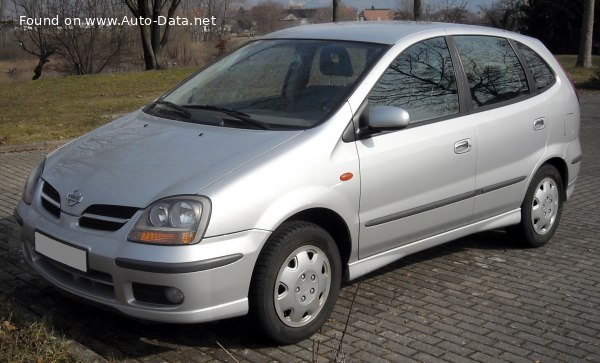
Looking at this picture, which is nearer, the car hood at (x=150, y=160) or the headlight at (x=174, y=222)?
the headlight at (x=174, y=222)

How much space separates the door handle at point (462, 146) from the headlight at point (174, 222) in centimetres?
206

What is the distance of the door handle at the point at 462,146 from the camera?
5.03 metres

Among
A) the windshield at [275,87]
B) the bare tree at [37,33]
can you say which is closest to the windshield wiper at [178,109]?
the windshield at [275,87]

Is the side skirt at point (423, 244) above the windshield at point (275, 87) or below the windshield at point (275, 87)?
below

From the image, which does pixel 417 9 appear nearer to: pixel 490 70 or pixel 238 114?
pixel 490 70

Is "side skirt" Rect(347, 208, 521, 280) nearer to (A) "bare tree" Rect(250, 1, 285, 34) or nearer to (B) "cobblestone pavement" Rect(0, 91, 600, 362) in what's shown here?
(B) "cobblestone pavement" Rect(0, 91, 600, 362)

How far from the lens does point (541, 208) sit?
6.02 metres

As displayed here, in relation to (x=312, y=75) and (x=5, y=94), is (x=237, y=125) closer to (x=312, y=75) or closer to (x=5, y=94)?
(x=312, y=75)

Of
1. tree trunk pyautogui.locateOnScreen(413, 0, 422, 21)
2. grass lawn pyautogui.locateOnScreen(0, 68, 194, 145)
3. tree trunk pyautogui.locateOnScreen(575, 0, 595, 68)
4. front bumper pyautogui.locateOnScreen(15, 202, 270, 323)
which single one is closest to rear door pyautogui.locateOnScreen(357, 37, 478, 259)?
front bumper pyautogui.locateOnScreen(15, 202, 270, 323)

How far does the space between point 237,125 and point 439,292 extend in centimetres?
185

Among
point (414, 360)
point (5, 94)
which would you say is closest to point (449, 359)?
point (414, 360)

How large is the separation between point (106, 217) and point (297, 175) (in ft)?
3.43

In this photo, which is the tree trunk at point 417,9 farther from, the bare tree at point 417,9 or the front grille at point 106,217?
the front grille at point 106,217

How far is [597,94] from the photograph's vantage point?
61.2 ft
